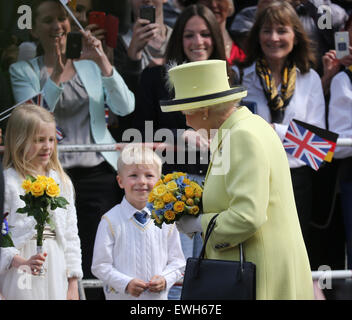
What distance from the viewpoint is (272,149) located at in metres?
3.72

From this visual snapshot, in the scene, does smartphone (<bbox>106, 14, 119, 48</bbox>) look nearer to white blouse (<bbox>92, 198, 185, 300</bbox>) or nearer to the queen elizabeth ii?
white blouse (<bbox>92, 198, 185, 300</bbox>)

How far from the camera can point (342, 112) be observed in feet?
19.7

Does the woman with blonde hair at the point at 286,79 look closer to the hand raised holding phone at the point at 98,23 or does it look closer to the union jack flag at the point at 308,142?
the union jack flag at the point at 308,142

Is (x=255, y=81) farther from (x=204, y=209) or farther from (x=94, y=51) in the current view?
(x=204, y=209)

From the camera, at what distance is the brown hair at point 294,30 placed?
6.11m

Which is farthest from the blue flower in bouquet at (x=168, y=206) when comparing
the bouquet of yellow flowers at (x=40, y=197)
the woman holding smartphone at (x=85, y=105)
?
the woman holding smartphone at (x=85, y=105)

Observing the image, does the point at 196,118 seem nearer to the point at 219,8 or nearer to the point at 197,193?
the point at 197,193

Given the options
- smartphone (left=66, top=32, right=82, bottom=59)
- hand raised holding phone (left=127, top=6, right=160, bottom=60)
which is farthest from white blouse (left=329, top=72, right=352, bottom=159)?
smartphone (left=66, top=32, right=82, bottom=59)

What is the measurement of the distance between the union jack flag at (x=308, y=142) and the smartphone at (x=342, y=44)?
802 millimetres

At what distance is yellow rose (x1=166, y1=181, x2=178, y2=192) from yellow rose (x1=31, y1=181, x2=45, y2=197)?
3.31 feet

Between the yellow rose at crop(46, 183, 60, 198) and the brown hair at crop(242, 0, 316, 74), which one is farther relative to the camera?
the brown hair at crop(242, 0, 316, 74)

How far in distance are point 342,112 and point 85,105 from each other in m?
1.96

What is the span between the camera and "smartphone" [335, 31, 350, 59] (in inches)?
246

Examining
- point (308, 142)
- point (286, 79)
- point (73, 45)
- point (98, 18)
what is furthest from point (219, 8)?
point (308, 142)
